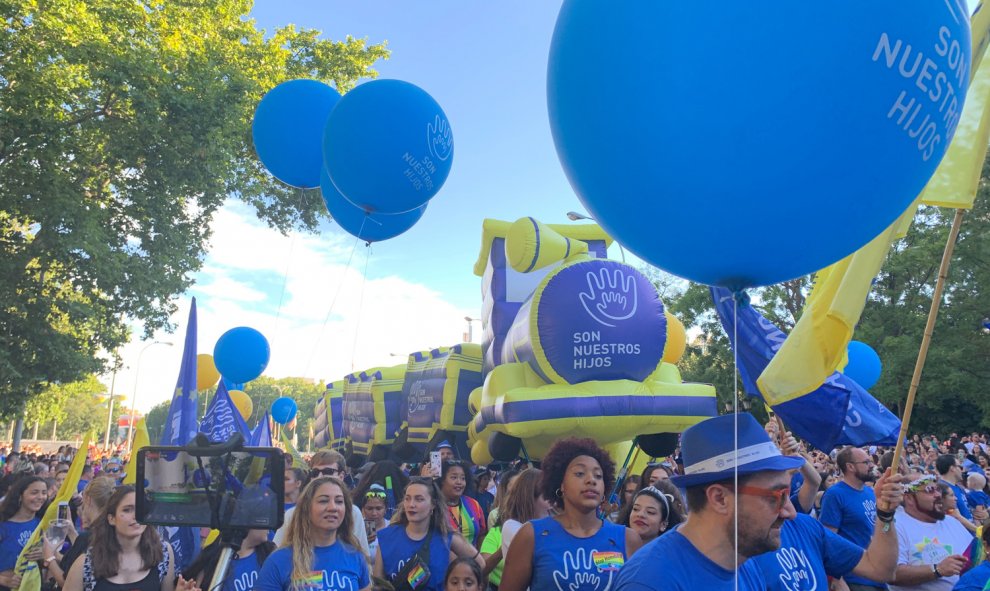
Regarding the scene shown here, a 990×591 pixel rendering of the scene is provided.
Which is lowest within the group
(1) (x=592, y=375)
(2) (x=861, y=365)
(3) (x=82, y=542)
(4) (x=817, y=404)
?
(3) (x=82, y=542)

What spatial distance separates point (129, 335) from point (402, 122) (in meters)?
13.7

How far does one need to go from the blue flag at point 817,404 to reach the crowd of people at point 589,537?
8.5 inches

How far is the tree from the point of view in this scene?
46.0ft

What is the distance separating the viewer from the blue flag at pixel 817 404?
13.5 feet

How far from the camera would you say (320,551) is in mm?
3570

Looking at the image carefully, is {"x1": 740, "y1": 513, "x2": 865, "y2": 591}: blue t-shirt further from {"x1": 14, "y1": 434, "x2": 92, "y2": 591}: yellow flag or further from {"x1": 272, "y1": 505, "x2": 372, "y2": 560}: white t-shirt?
{"x1": 14, "y1": 434, "x2": 92, "y2": 591}: yellow flag

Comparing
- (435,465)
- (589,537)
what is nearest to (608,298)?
(435,465)

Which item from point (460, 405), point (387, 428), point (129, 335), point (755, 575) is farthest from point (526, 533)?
point (129, 335)

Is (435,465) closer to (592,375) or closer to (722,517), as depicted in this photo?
(592,375)

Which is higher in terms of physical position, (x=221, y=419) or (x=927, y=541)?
(x=221, y=419)

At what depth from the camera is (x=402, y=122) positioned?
6445 mm

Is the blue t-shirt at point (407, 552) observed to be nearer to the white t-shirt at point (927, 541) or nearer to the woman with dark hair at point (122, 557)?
the woman with dark hair at point (122, 557)

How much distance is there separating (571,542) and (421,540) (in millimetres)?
1180

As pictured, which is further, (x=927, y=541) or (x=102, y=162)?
(x=102, y=162)
